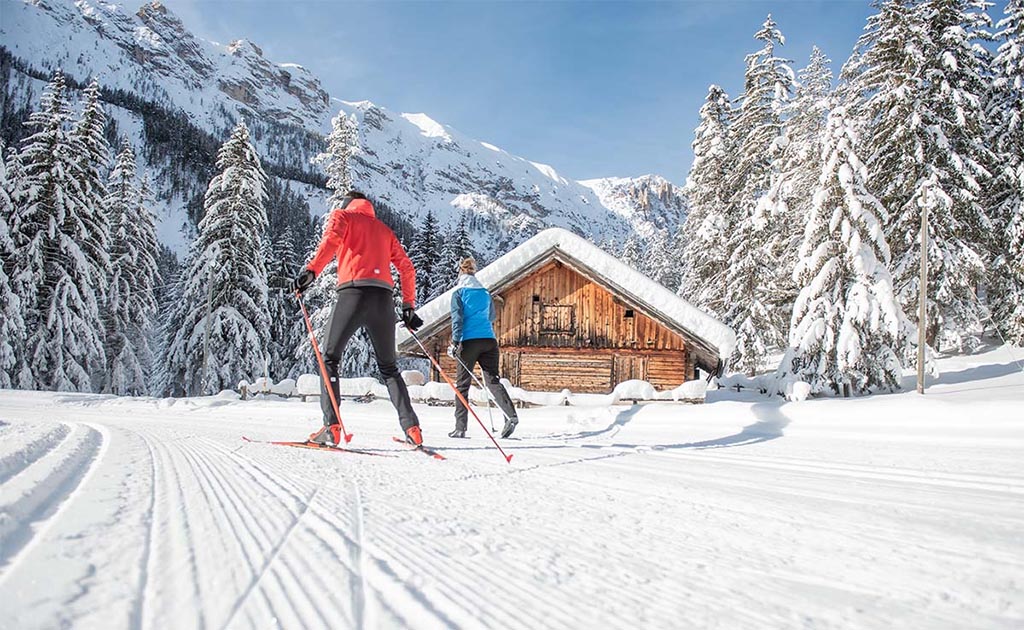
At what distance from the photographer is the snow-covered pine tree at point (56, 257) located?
1823cm

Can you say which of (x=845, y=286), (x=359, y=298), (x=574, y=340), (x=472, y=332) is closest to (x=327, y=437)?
(x=359, y=298)

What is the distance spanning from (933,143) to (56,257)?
32.4 metres

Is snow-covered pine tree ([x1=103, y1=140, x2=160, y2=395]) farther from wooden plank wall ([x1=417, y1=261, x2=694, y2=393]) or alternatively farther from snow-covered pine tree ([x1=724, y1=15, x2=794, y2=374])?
snow-covered pine tree ([x1=724, y1=15, x2=794, y2=374])

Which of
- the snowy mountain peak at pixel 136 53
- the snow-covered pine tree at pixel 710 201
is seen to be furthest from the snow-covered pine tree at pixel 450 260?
the snowy mountain peak at pixel 136 53

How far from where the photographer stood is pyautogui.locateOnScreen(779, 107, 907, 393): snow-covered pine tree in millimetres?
12953

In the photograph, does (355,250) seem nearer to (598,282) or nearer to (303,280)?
(303,280)

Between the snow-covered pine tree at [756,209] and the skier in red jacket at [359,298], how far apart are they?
1826 cm

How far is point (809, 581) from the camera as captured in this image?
4.19ft

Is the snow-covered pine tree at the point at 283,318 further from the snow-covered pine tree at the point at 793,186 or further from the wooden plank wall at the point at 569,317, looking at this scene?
the snow-covered pine tree at the point at 793,186

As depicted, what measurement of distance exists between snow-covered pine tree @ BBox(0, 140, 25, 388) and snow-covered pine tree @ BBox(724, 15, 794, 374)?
26.5 meters

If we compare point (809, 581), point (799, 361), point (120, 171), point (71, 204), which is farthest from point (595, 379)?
point (120, 171)

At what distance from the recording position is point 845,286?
45.3 ft

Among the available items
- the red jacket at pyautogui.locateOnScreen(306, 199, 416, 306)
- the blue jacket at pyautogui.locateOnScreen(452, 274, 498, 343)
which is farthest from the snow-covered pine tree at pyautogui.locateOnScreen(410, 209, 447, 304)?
the red jacket at pyautogui.locateOnScreen(306, 199, 416, 306)

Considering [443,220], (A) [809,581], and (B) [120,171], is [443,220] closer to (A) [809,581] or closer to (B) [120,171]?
(B) [120,171]
